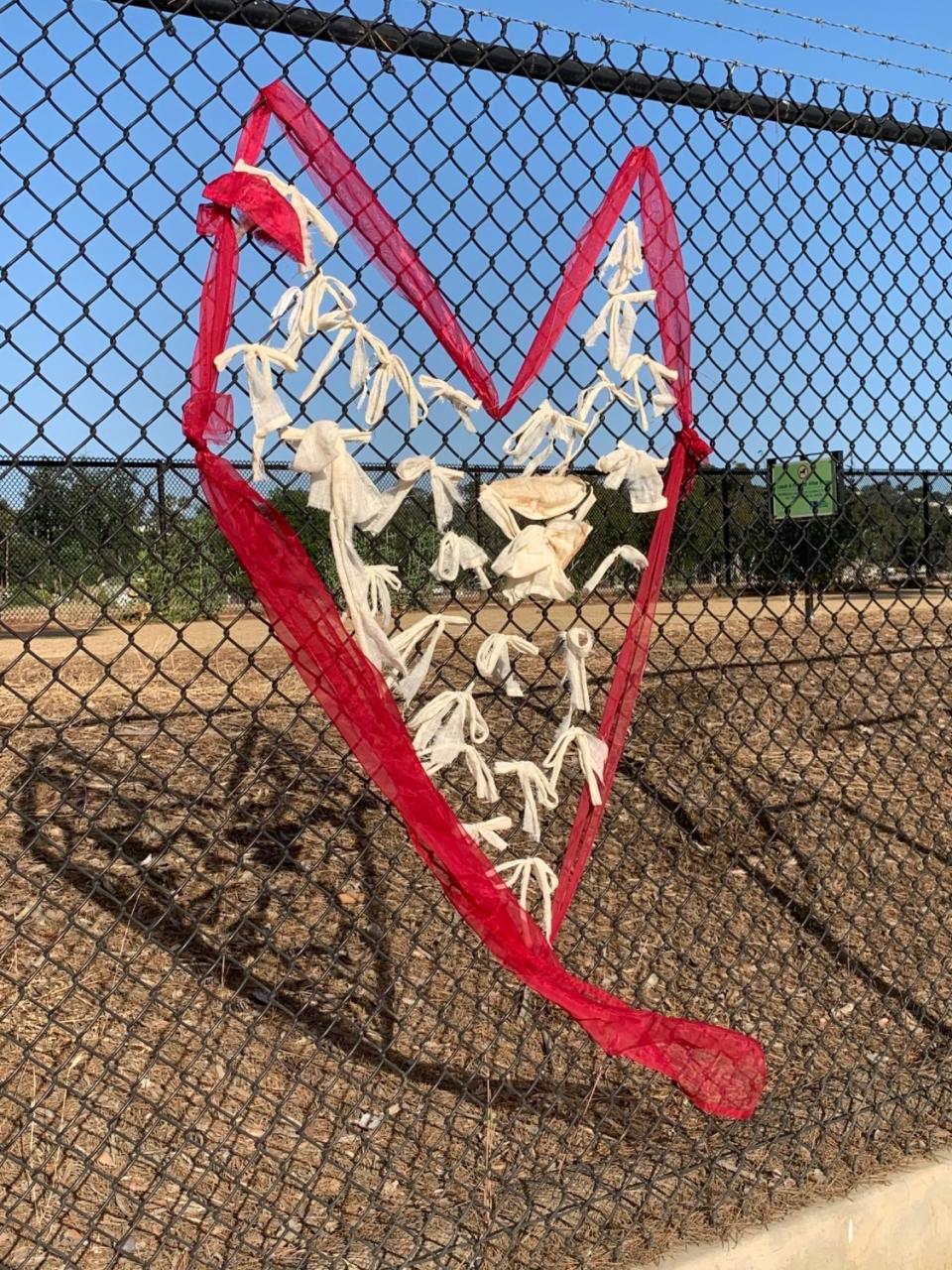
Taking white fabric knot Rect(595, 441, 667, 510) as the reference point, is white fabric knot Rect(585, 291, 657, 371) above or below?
above

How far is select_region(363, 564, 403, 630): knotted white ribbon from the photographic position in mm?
2051

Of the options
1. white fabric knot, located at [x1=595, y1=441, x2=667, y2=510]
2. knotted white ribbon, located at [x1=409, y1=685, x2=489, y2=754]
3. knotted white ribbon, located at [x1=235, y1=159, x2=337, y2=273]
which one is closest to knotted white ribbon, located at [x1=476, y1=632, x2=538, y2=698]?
knotted white ribbon, located at [x1=409, y1=685, x2=489, y2=754]

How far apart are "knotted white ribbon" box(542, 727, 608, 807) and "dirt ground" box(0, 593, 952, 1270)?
1.48ft

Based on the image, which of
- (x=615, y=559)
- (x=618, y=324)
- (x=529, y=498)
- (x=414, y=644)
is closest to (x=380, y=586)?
(x=414, y=644)

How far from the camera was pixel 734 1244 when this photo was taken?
2379 millimetres

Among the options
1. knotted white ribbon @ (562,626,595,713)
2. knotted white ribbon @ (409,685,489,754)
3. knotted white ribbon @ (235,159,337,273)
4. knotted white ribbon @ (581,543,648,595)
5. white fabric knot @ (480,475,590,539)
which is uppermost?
knotted white ribbon @ (235,159,337,273)

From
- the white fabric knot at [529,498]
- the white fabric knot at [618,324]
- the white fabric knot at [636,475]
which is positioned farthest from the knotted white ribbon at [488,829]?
the white fabric knot at [618,324]

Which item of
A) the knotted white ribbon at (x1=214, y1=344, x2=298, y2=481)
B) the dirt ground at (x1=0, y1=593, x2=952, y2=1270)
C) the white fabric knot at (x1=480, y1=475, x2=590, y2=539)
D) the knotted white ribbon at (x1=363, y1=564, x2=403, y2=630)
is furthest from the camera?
the dirt ground at (x1=0, y1=593, x2=952, y2=1270)

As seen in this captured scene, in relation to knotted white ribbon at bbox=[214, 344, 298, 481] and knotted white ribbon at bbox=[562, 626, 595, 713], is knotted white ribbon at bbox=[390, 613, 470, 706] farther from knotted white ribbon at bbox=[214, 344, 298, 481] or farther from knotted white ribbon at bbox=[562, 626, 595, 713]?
knotted white ribbon at bbox=[214, 344, 298, 481]

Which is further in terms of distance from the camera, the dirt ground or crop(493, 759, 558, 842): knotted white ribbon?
the dirt ground

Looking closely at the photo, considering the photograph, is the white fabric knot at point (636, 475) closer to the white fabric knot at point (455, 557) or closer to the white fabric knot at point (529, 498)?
the white fabric knot at point (529, 498)

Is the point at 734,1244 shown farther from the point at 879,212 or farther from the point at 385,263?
the point at 879,212

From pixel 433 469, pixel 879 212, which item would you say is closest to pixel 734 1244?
pixel 433 469

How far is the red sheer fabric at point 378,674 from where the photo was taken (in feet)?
6.49
